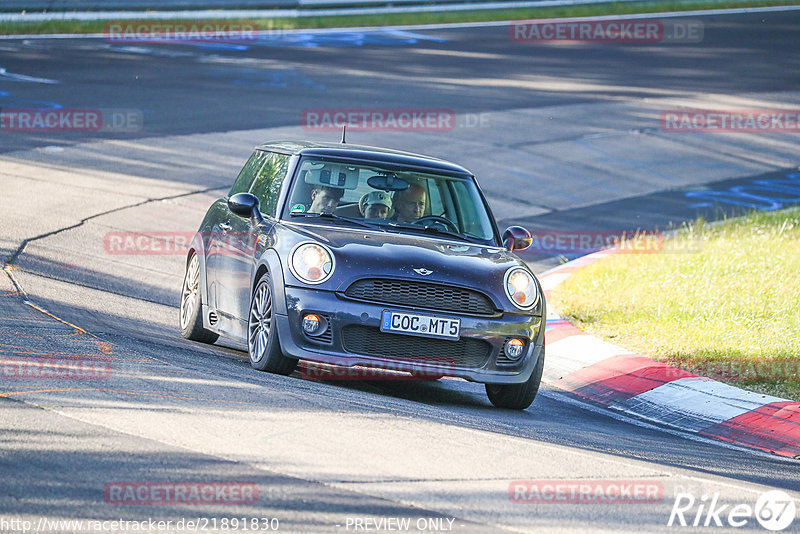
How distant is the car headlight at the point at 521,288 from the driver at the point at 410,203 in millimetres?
997

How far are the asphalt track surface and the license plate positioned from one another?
47 cm

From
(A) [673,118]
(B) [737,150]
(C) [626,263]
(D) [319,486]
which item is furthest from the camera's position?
(A) [673,118]

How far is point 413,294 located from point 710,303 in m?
4.78

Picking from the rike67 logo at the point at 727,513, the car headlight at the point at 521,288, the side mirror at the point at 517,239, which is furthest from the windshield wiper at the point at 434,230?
the rike67 logo at the point at 727,513

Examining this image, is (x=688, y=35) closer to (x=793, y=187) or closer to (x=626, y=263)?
(x=793, y=187)

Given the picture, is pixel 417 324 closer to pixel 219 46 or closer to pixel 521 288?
pixel 521 288

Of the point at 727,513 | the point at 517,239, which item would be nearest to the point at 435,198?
the point at 517,239

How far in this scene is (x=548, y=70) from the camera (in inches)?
1187

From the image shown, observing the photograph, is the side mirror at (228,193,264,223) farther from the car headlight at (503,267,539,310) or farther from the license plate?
the car headlight at (503,267,539,310)

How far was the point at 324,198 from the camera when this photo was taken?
347 inches

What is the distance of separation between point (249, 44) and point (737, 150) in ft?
42.4

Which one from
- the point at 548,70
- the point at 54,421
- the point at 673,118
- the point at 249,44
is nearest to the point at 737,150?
the point at 673,118

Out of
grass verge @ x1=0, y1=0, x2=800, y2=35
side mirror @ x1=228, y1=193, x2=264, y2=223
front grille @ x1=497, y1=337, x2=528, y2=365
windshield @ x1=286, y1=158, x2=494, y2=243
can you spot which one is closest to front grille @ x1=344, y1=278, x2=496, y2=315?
front grille @ x1=497, y1=337, x2=528, y2=365

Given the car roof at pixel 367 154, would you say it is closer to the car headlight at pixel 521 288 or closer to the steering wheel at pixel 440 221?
the steering wheel at pixel 440 221
